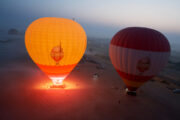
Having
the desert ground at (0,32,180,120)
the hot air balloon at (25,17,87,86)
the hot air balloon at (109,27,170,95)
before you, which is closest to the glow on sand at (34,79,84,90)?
the desert ground at (0,32,180,120)

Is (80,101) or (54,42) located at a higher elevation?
(54,42)

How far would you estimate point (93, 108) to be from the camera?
6.29 m

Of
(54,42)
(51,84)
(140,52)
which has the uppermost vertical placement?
(54,42)

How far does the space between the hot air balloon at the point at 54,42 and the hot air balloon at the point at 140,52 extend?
2298 millimetres

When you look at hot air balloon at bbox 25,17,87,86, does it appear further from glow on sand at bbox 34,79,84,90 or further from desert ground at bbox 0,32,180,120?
desert ground at bbox 0,32,180,120

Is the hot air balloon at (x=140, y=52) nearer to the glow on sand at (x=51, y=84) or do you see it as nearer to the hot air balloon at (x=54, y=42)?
the hot air balloon at (x=54, y=42)

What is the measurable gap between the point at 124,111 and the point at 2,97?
21.3 ft

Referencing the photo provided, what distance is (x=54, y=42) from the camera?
620cm

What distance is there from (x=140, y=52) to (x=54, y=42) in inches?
173

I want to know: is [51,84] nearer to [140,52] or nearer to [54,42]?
[54,42]

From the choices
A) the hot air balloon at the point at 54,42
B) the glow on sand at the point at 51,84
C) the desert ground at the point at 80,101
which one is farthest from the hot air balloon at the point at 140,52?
the glow on sand at the point at 51,84

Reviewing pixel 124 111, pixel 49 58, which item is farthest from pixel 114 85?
pixel 49 58

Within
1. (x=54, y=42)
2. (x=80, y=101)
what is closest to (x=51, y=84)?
(x=80, y=101)

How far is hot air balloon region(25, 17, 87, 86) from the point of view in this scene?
20.2 ft
